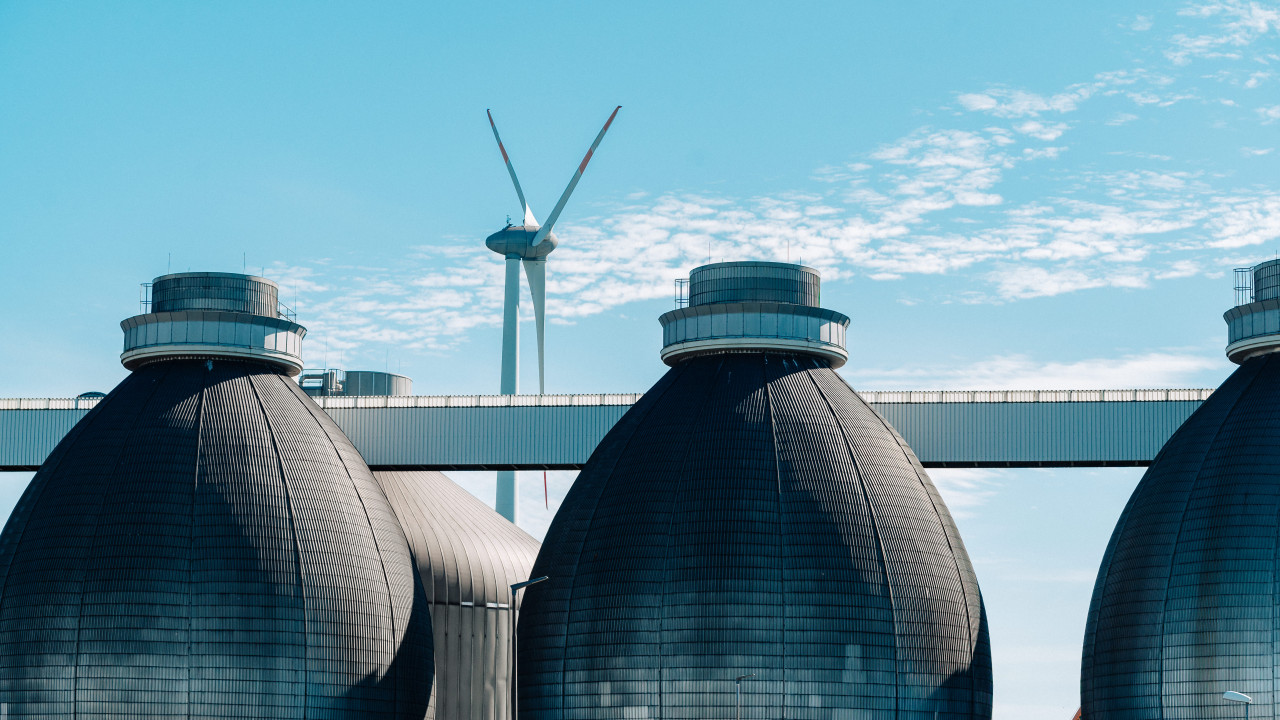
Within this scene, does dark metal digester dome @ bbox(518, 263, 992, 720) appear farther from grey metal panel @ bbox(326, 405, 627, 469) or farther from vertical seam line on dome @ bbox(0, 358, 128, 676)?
vertical seam line on dome @ bbox(0, 358, 128, 676)

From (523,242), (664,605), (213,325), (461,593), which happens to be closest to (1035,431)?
(664,605)

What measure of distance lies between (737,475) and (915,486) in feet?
22.7

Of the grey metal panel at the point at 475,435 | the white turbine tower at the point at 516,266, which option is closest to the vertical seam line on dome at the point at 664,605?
the grey metal panel at the point at 475,435

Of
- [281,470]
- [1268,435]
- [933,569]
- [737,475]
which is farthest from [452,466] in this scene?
[1268,435]

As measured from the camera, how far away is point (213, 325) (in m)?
66.4

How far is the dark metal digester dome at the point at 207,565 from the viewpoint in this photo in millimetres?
58312

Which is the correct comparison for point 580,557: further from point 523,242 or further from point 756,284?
point 523,242

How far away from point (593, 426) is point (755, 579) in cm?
1633

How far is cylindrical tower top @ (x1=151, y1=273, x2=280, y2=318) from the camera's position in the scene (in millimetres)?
67312

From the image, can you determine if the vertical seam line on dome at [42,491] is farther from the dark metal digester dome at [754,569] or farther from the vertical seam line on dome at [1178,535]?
the vertical seam line on dome at [1178,535]

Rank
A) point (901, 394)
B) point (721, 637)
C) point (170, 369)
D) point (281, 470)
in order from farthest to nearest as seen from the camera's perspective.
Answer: point (901, 394)
point (170, 369)
point (281, 470)
point (721, 637)

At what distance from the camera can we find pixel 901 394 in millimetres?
71188

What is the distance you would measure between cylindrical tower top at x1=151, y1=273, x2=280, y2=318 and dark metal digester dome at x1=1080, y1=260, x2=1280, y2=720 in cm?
3365

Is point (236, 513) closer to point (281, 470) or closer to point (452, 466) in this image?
point (281, 470)
